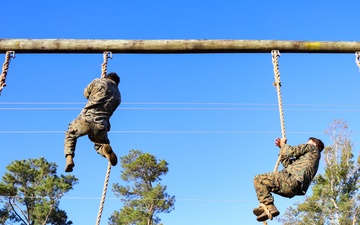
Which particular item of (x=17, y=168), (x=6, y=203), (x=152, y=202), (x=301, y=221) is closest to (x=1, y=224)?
(x=6, y=203)

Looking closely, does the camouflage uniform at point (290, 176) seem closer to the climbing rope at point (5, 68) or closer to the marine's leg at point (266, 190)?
the marine's leg at point (266, 190)

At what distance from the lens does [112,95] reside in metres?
4.67

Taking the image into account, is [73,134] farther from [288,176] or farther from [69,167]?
[288,176]

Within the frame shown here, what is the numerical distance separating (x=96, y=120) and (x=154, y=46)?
104 centimetres

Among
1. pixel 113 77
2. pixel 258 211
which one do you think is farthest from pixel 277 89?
pixel 113 77

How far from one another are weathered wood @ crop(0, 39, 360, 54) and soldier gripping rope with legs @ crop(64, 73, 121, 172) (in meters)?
0.41

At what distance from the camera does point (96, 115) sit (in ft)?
14.8

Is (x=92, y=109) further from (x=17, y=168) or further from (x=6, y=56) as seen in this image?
(x=17, y=168)

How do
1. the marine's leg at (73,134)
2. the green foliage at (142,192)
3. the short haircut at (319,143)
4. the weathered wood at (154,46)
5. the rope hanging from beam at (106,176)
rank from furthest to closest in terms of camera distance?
1. the green foliage at (142,192)
2. the weathered wood at (154,46)
3. the short haircut at (319,143)
4. the marine's leg at (73,134)
5. the rope hanging from beam at (106,176)

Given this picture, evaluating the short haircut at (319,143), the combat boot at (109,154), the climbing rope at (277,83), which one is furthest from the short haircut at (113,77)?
the short haircut at (319,143)

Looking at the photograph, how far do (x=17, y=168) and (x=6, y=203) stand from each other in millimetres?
Answer: 1981

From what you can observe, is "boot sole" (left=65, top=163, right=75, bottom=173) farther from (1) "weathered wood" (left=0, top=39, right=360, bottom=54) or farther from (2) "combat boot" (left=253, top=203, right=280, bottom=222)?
(2) "combat boot" (left=253, top=203, right=280, bottom=222)

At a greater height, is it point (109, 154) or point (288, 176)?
point (109, 154)

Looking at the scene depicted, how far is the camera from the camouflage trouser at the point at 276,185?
4.15 m
